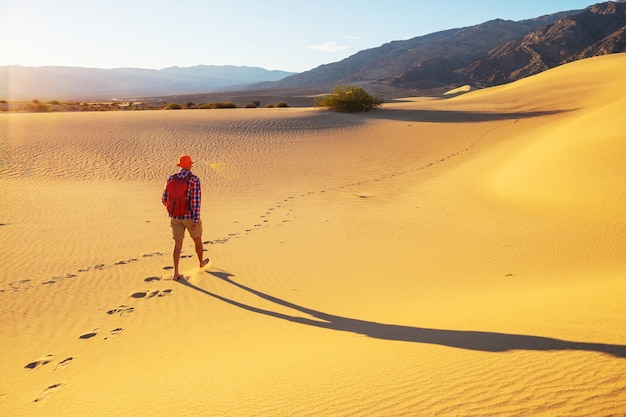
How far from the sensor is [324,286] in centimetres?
630

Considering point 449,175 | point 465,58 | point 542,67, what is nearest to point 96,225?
point 449,175

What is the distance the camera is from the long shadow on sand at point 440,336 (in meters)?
3.45

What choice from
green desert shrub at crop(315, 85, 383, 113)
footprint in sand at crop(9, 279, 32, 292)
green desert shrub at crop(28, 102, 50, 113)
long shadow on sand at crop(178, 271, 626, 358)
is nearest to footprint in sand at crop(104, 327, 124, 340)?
long shadow on sand at crop(178, 271, 626, 358)

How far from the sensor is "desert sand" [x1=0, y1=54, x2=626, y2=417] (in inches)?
126

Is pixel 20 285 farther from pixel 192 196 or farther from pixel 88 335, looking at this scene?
pixel 192 196

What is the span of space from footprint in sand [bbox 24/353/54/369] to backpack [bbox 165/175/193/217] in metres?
2.43

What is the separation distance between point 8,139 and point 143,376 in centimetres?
1779

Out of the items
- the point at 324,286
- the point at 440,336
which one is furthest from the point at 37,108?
the point at 440,336

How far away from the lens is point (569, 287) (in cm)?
550

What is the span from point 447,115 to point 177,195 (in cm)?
2503

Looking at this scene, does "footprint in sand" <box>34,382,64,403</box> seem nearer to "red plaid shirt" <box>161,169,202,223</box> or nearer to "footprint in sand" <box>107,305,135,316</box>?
"footprint in sand" <box>107,305,135,316</box>

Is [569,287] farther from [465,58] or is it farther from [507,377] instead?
[465,58]

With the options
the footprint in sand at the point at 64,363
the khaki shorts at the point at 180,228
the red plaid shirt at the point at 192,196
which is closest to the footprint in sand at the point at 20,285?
the khaki shorts at the point at 180,228

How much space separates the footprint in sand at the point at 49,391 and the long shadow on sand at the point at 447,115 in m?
25.2
